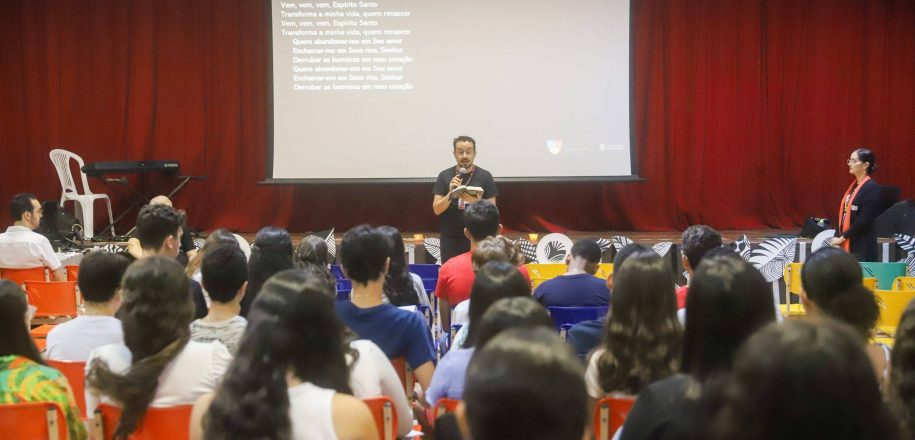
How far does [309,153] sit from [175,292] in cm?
684

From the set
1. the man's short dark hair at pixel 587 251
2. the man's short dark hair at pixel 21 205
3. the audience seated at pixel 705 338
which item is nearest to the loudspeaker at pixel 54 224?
the man's short dark hair at pixel 21 205

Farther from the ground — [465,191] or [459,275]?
[465,191]

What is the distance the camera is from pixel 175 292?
89.9 inches

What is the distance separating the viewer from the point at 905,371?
5.56ft

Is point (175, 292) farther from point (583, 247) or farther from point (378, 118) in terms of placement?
point (378, 118)

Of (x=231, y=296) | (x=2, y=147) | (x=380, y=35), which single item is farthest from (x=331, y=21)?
(x=231, y=296)

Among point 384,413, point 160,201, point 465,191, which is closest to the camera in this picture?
point 384,413

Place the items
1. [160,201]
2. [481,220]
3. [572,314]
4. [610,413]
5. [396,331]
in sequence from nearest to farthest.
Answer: [610,413] → [396,331] → [572,314] → [481,220] → [160,201]

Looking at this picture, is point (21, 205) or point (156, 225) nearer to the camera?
point (156, 225)


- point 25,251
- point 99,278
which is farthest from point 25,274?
point 99,278

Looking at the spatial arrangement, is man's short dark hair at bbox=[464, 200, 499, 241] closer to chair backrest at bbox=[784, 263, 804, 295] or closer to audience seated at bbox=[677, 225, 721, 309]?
audience seated at bbox=[677, 225, 721, 309]

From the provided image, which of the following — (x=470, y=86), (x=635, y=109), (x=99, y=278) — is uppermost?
(x=470, y=86)

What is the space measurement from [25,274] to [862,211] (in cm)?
566

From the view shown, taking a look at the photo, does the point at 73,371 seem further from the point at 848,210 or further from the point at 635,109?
the point at 635,109
